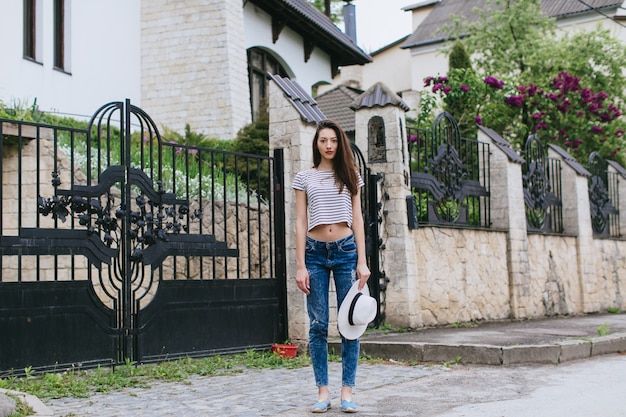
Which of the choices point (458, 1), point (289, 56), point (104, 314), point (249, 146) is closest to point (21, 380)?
point (104, 314)

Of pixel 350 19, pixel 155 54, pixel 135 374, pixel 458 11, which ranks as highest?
pixel 458 11

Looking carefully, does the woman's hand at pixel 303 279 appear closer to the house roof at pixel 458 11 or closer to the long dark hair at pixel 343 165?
the long dark hair at pixel 343 165

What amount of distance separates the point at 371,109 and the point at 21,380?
19.0ft

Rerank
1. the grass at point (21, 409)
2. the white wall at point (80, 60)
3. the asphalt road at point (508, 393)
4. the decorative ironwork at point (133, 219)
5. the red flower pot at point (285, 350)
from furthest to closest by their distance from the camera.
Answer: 1. the white wall at point (80, 60)
2. the red flower pot at point (285, 350)
3. the decorative ironwork at point (133, 219)
4. the asphalt road at point (508, 393)
5. the grass at point (21, 409)

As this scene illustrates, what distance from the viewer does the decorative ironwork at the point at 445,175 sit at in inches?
448

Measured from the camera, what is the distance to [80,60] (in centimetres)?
1644

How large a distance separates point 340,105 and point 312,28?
11.5 feet

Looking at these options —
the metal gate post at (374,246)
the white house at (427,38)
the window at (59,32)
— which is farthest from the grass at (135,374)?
the white house at (427,38)

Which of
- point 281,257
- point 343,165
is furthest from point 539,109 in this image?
point 343,165

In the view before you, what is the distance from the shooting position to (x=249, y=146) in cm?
1586

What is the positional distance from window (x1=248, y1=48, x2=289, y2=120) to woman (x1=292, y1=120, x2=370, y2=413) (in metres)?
15.6

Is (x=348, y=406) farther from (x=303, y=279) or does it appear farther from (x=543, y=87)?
(x=543, y=87)

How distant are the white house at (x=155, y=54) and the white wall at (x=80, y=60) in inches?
0.8

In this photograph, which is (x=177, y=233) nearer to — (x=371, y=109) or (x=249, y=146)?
(x=371, y=109)
